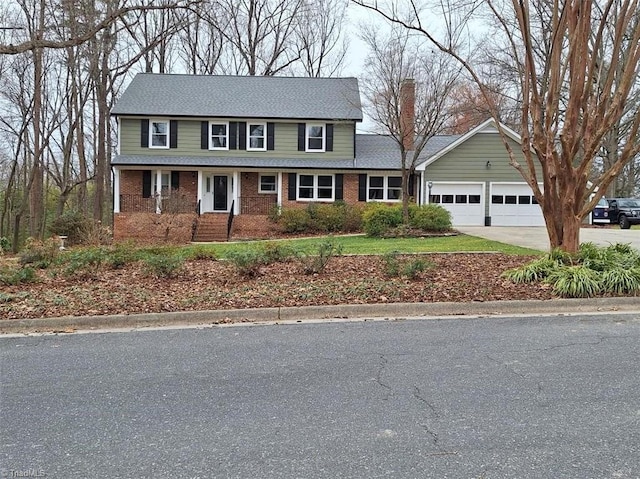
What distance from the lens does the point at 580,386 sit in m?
4.36

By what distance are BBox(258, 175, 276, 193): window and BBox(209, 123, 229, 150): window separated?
2366 mm

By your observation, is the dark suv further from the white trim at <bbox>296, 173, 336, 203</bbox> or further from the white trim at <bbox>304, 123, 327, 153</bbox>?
the white trim at <bbox>304, 123, 327, 153</bbox>

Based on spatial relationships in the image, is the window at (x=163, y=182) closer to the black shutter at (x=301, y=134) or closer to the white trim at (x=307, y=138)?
the black shutter at (x=301, y=134)

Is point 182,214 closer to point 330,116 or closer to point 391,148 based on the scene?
point 330,116

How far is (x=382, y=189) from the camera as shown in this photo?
1021 inches

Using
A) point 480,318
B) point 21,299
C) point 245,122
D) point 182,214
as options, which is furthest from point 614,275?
point 245,122

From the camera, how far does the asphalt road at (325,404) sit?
10.3 feet

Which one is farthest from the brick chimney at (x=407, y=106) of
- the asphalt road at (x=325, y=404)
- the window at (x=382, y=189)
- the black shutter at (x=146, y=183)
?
the asphalt road at (x=325, y=404)

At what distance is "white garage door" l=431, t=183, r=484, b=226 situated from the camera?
86.2ft

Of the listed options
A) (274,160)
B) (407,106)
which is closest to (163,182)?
(274,160)

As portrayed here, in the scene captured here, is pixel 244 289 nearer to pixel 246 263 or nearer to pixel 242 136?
pixel 246 263

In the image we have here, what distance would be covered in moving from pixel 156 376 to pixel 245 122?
22.6 meters

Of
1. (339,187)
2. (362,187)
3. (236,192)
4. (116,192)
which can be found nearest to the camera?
(116,192)

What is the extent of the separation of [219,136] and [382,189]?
8491 millimetres
